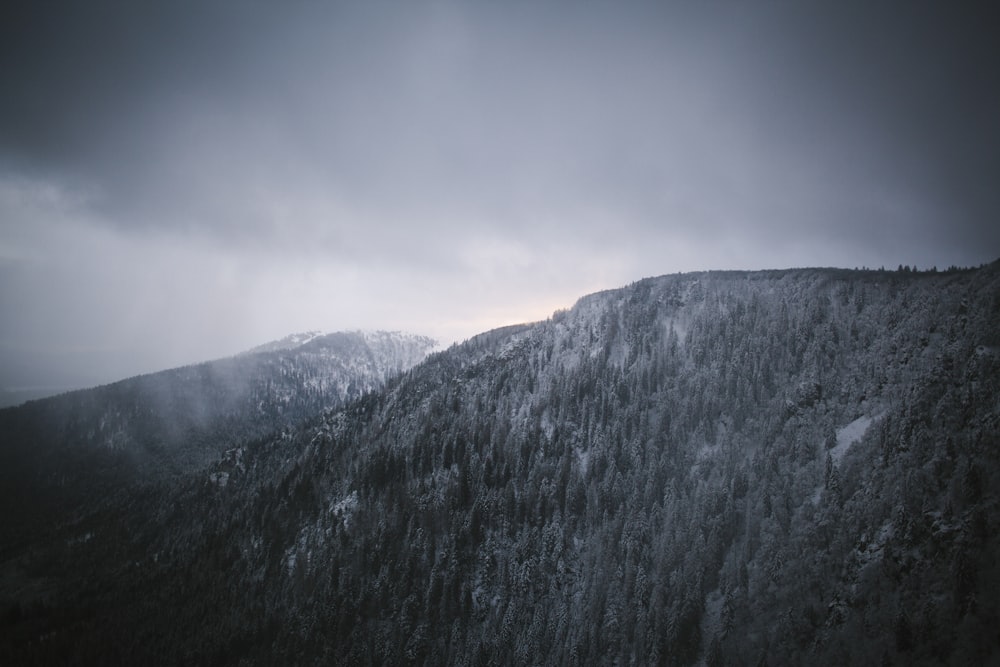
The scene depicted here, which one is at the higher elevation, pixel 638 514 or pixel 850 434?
pixel 850 434

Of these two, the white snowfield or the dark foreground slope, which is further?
the white snowfield

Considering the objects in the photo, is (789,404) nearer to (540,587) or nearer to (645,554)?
(645,554)

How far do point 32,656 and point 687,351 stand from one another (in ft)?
663

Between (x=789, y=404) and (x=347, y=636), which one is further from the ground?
(x=789, y=404)

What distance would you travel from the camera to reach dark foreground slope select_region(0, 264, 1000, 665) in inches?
2110

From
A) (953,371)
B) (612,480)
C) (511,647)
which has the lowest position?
(511,647)

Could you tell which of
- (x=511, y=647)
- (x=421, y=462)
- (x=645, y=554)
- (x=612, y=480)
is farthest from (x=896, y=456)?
(x=421, y=462)

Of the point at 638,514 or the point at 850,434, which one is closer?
the point at 850,434

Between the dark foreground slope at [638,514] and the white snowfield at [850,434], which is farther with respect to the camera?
the white snowfield at [850,434]

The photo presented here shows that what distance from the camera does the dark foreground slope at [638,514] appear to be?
53594 millimetres

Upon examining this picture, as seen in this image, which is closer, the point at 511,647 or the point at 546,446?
the point at 511,647

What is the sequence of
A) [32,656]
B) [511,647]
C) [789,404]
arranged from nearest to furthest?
1. [789,404]
2. [511,647]
3. [32,656]

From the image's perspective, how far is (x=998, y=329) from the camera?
5781 centimetres

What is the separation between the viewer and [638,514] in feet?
297
